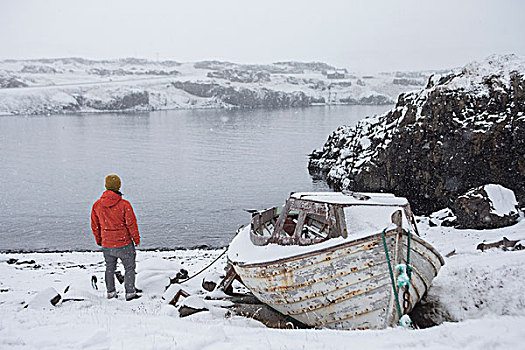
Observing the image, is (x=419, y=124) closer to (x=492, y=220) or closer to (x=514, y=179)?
(x=514, y=179)

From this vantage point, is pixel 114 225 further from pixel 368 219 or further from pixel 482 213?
pixel 482 213

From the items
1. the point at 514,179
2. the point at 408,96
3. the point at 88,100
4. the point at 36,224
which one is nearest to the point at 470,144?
the point at 514,179

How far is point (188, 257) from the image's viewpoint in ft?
55.4

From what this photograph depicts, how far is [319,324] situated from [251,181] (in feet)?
96.5

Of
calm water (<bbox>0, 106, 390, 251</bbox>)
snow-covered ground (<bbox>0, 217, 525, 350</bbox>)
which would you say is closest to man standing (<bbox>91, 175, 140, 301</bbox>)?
snow-covered ground (<bbox>0, 217, 525, 350</bbox>)

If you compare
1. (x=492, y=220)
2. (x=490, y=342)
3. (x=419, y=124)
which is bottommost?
(x=492, y=220)

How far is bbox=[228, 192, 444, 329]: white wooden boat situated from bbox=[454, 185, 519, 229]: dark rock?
9.15 metres

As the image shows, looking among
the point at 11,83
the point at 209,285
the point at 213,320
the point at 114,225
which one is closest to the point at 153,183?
the point at 209,285

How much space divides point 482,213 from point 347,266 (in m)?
11.3

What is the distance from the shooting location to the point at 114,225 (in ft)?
26.1

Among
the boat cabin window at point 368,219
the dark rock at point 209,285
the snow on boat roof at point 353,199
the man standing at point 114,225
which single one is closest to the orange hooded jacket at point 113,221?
the man standing at point 114,225

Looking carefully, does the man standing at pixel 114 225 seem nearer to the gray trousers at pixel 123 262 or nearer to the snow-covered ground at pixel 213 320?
the gray trousers at pixel 123 262

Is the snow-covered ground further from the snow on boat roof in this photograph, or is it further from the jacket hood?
the snow on boat roof

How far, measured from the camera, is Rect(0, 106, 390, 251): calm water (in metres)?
23.6
